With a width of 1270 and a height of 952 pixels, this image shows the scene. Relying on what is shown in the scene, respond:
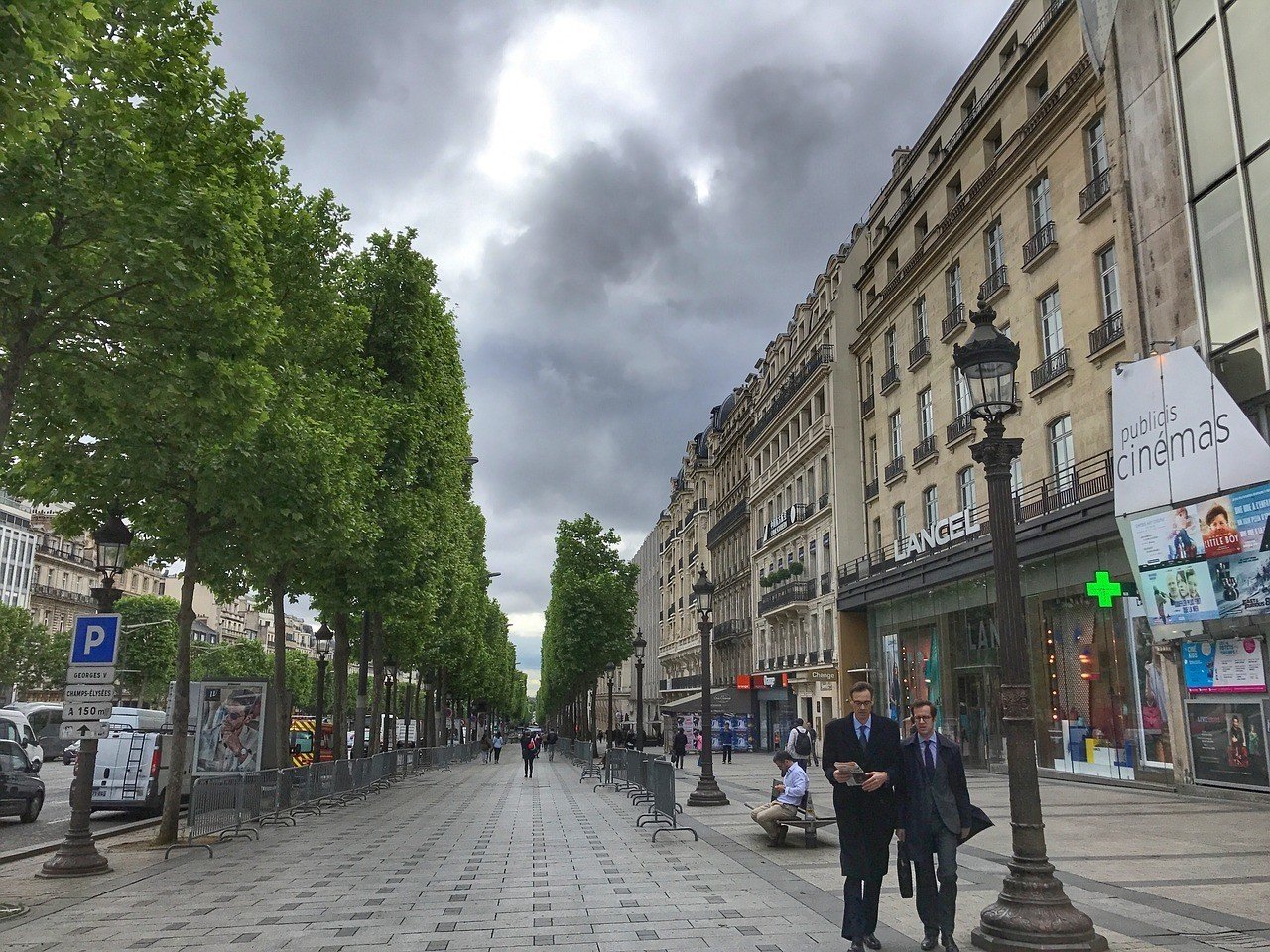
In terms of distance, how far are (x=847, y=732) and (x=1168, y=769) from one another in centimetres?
1623

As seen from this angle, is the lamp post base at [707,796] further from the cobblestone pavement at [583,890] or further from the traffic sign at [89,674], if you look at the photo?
the traffic sign at [89,674]

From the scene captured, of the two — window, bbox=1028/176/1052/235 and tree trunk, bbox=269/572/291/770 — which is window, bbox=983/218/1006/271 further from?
tree trunk, bbox=269/572/291/770

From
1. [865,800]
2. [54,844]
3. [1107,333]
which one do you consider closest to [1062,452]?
[1107,333]

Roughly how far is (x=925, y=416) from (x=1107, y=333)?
10739 mm

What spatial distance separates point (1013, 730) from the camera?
7359mm

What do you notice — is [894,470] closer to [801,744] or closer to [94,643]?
[801,744]

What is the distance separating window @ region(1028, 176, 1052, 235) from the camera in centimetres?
2555

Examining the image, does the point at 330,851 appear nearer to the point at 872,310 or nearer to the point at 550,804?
the point at 550,804

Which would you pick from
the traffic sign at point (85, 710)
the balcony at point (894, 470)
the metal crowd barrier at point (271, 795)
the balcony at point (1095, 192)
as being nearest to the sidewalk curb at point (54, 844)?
the metal crowd barrier at point (271, 795)

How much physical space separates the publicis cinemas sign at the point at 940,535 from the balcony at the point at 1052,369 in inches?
170

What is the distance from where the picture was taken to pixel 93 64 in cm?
977

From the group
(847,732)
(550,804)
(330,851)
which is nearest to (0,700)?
(550,804)

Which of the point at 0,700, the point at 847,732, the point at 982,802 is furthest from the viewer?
the point at 0,700

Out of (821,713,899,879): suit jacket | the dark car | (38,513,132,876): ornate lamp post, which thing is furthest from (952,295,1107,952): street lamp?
the dark car
